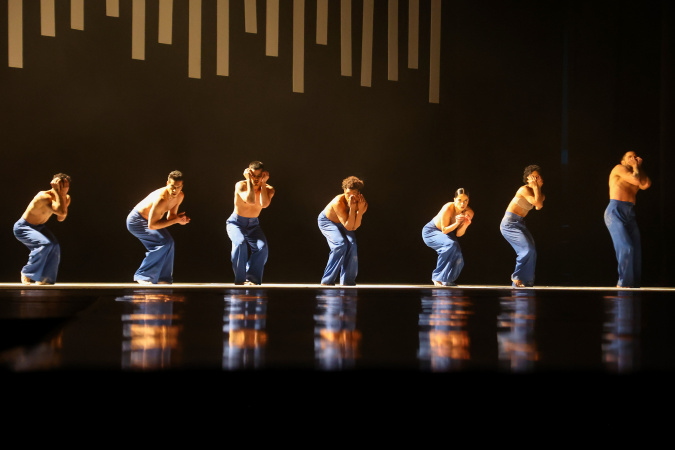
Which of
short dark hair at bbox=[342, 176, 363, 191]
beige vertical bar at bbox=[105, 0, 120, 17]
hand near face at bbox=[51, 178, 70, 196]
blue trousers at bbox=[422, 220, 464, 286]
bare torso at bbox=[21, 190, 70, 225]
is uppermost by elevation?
beige vertical bar at bbox=[105, 0, 120, 17]

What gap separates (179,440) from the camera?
1074mm

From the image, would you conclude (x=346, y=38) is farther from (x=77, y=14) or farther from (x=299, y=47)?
(x=77, y=14)

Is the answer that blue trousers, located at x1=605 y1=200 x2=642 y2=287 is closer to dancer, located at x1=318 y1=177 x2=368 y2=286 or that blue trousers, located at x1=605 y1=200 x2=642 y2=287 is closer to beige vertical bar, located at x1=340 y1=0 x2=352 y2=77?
dancer, located at x1=318 y1=177 x2=368 y2=286

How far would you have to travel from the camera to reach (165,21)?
6141mm

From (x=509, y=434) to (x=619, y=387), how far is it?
9.9 inches

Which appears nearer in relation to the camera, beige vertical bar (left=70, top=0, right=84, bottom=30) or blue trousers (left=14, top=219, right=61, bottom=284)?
blue trousers (left=14, top=219, right=61, bottom=284)

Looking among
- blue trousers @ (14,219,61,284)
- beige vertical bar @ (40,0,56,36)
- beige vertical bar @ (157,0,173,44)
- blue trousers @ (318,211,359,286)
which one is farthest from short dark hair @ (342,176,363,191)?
beige vertical bar @ (40,0,56,36)

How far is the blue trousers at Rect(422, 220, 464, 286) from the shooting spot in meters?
6.13

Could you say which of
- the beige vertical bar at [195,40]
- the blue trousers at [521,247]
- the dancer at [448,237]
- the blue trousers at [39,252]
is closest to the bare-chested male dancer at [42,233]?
the blue trousers at [39,252]

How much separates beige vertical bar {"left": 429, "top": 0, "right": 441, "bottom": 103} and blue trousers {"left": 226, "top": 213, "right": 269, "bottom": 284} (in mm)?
2395

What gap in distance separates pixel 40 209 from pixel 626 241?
4.89m

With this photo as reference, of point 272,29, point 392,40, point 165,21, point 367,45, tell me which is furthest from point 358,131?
point 165,21

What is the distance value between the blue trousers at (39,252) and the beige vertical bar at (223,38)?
214 centimetres

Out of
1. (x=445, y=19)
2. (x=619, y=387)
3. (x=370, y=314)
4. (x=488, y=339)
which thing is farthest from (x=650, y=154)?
(x=619, y=387)
